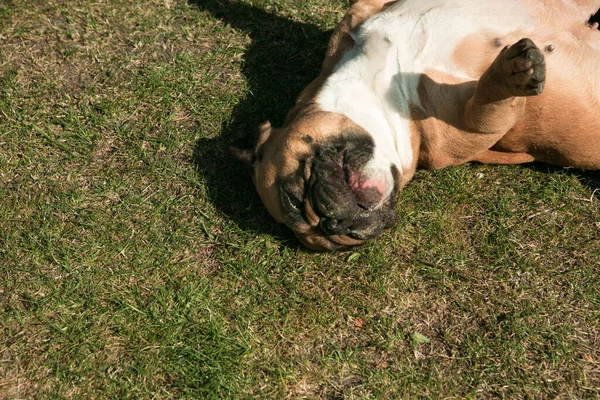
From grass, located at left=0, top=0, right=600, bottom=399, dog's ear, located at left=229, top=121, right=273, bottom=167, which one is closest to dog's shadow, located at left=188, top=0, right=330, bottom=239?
grass, located at left=0, top=0, right=600, bottom=399

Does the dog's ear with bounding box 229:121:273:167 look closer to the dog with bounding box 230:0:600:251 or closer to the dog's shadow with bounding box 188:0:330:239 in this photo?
the dog with bounding box 230:0:600:251

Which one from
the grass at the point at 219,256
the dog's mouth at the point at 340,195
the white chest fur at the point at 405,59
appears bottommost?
the grass at the point at 219,256

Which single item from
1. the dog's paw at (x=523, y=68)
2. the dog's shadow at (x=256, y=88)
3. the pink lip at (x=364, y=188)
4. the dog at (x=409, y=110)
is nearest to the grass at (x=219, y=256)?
the dog's shadow at (x=256, y=88)

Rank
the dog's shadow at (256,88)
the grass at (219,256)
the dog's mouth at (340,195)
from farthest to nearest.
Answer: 1. the dog's shadow at (256,88)
2. the grass at (219,256)
3. the dog's mouth at (340,195)

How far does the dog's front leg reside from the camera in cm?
327

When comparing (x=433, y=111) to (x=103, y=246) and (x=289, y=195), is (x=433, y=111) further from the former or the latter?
(x=103, y=246)

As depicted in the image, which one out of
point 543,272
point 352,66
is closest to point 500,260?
point 543,272

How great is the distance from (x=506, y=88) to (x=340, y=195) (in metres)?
1.22

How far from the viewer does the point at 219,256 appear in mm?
4543

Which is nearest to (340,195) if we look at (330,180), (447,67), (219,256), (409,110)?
(330,180)

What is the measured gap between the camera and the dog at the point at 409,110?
3.67 m

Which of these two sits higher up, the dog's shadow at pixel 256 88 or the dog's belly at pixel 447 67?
the dog's belly at pixel 447 67

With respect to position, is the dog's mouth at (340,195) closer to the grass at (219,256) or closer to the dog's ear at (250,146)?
the dog's ear at (250,146)

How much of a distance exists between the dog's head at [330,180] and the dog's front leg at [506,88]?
68cm
